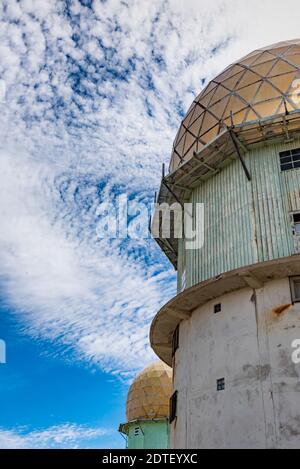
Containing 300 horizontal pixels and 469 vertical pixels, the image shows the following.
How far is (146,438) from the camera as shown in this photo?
33.2m

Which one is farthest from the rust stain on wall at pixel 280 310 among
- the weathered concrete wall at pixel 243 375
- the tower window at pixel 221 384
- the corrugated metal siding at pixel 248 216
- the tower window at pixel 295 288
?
the tower window at pixel 221 384

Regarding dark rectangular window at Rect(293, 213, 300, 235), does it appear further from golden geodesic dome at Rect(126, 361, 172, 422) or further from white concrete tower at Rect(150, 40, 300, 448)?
golden geodesic dome at Rect(126, 361, 172, 422)

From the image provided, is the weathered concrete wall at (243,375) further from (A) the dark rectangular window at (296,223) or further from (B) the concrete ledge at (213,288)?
(A) the dark rectangular window at (296,223)

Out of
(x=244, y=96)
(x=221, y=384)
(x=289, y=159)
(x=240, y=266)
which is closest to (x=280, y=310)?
(x=240, y=266)

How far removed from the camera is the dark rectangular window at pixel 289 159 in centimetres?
1573

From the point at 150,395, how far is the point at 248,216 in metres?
22.8

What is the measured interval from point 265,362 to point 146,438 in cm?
2318

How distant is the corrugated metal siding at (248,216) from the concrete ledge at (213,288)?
0.67m

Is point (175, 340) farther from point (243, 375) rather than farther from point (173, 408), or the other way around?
point (243, 375)

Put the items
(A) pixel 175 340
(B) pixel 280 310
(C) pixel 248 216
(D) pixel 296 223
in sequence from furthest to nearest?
1. (A) pixel 175 340
2. (C) pixel 248 216
3. (D) pixel 296 223
4. (B) pixel 280 310

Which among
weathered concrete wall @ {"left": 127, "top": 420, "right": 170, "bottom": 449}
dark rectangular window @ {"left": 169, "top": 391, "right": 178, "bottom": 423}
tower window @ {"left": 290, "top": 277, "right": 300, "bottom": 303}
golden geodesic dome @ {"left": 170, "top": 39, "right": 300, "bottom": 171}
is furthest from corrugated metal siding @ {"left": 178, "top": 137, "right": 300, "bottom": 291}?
weathered concrete wall @ {"left": 127, "top": 420, "right": 170, "bottom": 449}

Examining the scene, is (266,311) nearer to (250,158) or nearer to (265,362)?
(265,362)

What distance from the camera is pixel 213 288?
49.0 ft
